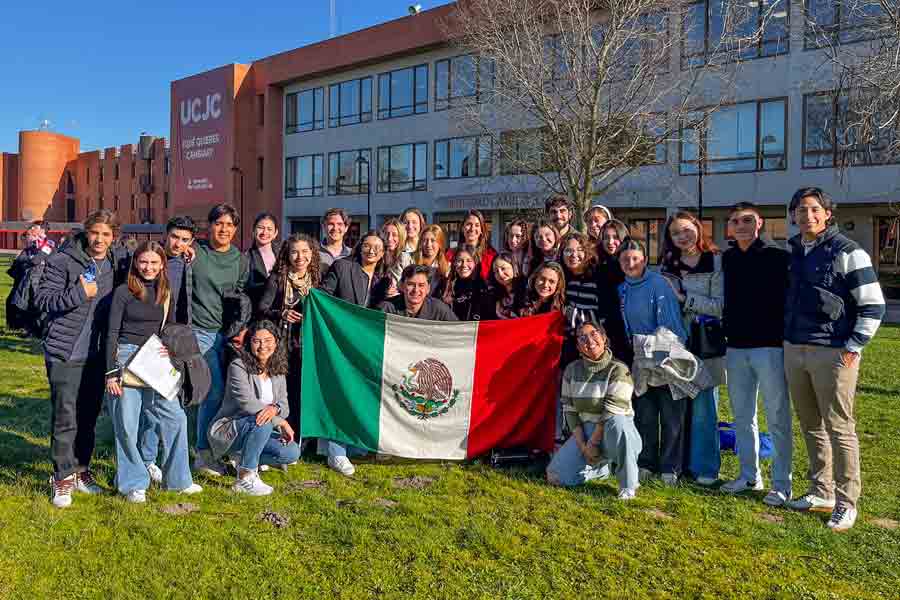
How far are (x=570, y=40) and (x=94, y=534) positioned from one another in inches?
668

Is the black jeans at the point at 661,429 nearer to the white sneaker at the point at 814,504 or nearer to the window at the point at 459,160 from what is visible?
the white sneaker at the point at 814,504

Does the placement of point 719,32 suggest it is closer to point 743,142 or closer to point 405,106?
point 743,142

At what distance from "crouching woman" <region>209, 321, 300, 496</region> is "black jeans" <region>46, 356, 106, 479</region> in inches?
34.7

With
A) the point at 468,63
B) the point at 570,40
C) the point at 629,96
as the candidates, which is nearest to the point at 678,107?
the point at 629,96

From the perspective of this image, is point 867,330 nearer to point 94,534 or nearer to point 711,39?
point 94,534

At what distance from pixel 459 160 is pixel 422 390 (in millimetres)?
30804

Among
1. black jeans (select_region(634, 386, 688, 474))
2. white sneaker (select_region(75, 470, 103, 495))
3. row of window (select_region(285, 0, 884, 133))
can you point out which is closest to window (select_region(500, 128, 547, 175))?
row of window (select_region(285, 0, 884, 133))

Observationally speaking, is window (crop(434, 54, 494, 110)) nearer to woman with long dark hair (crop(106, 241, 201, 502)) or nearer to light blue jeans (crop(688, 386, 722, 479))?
light blue jeans (crop(688, 386, 722, 479))

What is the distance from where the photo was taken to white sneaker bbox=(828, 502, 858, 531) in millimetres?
4988

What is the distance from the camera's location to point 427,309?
253 inches

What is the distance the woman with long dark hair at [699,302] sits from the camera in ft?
19.1

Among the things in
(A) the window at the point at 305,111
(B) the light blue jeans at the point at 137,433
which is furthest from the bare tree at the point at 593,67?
(A) the window at the point at 305,111

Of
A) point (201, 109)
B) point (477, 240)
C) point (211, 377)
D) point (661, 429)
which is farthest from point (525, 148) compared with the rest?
point (201, 109)

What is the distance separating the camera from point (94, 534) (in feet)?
15.5
